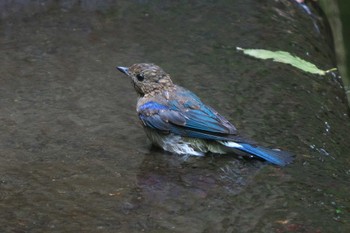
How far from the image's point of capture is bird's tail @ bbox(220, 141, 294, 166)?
203 inches

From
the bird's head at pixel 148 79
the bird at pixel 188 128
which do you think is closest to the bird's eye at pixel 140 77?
the bird's head at pixel 148 79

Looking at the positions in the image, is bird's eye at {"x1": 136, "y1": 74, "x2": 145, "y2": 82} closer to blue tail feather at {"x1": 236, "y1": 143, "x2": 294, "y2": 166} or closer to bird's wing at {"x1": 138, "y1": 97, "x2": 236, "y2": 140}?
bird's wing at {"x1": 138, "y1": 97, "x2": 236, "y2": 140}

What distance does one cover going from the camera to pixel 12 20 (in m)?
7.61

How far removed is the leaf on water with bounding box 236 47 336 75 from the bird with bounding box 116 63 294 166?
1533mm

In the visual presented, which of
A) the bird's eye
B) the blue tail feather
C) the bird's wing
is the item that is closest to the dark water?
the blue tail feather

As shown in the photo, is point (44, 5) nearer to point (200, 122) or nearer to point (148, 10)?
point (148, 10)

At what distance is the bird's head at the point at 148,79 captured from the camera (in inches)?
227

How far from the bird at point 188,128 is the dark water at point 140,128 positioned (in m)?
0.10

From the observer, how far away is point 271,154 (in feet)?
17.0

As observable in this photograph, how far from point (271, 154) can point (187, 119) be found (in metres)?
0.65

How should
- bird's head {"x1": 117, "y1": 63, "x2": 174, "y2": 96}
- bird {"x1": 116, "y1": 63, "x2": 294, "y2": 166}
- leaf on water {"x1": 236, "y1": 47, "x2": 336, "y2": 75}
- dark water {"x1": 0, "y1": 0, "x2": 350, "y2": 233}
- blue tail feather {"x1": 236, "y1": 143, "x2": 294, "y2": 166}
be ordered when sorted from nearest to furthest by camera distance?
dark water {"x1": 0, "y1": 0, "x2": 350, "y2": 233} → blue tail feather {"x1": 236, "y1": 143, "x2": 294, "y2": 166} → bird {"x1": 116, "y1": 63, "x2": 294, "y2": 166} → bird's head {"x1": 117, "y1": 63, "x2": 174, "y2": 96} → leaf on water {"x1": 236, "y1": 47, "x2": 336, "y2": 75}

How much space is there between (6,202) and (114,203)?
0.59 meters

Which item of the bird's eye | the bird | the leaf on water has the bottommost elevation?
the leaf on water

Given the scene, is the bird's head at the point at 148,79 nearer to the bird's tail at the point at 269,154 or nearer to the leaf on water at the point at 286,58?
the bird's tail at the point at 269,154
